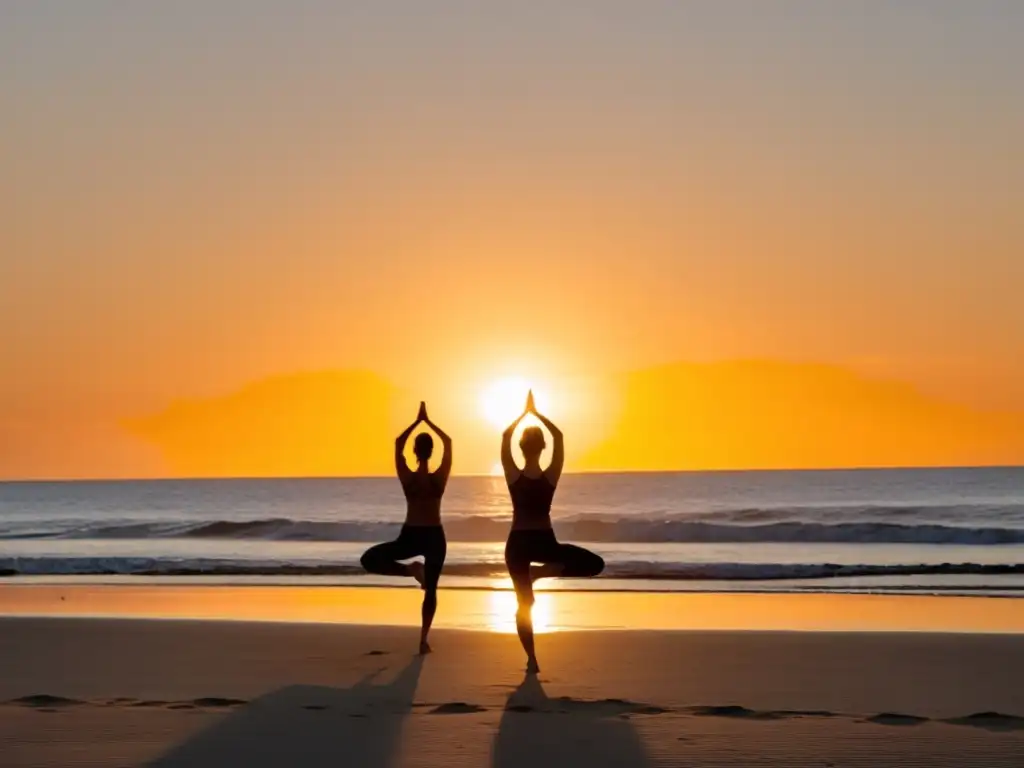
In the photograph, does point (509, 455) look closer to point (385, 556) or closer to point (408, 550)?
point (408, 550)

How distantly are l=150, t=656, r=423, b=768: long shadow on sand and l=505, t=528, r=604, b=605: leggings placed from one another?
3.73ft

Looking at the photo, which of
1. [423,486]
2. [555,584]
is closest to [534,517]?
[423,486]

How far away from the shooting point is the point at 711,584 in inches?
845

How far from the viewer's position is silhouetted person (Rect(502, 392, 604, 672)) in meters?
9.70

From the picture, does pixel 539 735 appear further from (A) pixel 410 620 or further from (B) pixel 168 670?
(A) pixel 410 620

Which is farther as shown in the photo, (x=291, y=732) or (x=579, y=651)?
(x=579, y=651)

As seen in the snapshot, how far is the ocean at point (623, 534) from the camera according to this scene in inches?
929

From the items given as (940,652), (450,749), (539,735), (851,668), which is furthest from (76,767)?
(940,652)

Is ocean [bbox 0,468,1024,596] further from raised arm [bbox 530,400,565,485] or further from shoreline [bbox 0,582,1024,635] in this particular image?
raised arm [bbox 530,400,565,485]

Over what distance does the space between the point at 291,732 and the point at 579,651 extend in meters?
4.19

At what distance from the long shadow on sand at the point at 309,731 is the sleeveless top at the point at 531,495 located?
1.49 m

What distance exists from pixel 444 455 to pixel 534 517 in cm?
119

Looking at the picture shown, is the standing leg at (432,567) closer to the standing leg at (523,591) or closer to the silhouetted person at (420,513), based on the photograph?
the silhouetted person at (420,513)

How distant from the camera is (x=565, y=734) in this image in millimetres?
7664
